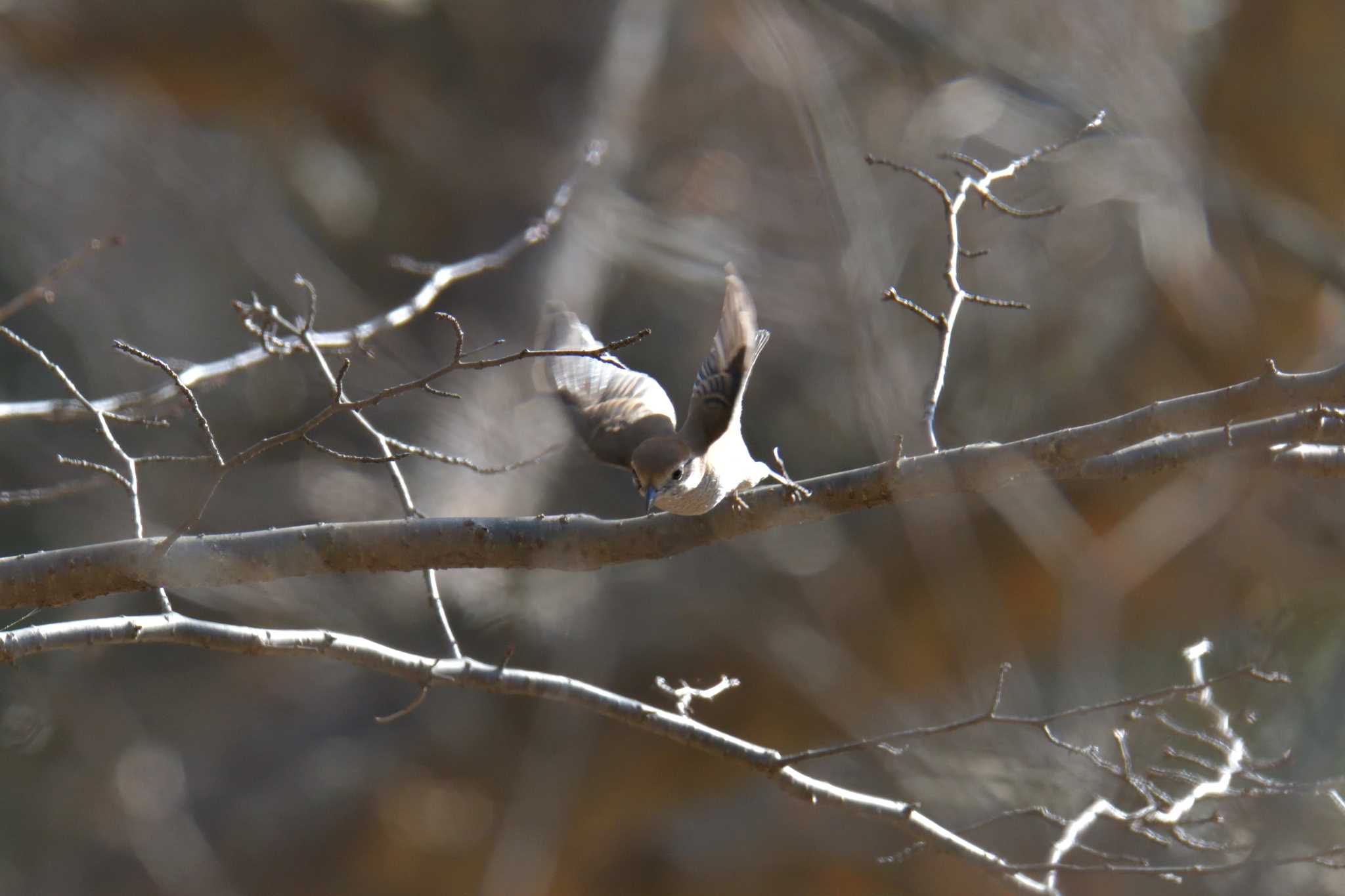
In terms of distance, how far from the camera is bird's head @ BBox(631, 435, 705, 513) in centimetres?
273

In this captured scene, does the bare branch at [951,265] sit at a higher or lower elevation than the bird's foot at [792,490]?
higher

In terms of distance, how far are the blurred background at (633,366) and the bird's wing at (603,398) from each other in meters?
2.74

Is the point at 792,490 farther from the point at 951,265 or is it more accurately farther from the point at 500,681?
the point at 500,681

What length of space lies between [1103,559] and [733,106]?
3814 millimetres

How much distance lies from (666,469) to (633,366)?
160 inches

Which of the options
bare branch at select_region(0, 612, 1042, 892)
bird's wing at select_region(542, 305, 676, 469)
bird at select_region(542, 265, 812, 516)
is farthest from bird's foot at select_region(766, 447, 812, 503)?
bird's wing at select_region(542, 305, 676, 469)

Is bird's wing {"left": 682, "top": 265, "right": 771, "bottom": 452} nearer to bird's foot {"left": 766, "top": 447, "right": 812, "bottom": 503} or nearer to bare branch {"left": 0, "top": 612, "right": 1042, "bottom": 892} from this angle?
bird's foot {"left": 766, "top": 447, "right": 812, "bottom": 503}

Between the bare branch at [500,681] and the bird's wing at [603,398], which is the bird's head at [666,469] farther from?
the bare branch at [500,681]

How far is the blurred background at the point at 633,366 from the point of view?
21.2 ft

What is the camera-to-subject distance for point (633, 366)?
22.3ft

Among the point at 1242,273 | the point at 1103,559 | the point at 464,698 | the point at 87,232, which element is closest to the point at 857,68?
the point at 1242,273

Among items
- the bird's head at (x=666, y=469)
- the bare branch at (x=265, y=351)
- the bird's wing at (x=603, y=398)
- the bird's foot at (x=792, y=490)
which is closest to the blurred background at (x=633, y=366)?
the bare branch at (x=265, y=351)

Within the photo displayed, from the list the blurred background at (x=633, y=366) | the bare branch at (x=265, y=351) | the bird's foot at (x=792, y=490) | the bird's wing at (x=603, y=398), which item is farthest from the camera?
the blurred background at (x=633, y=366)

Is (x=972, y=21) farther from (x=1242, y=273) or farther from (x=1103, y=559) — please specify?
(x=1103, y=559)
